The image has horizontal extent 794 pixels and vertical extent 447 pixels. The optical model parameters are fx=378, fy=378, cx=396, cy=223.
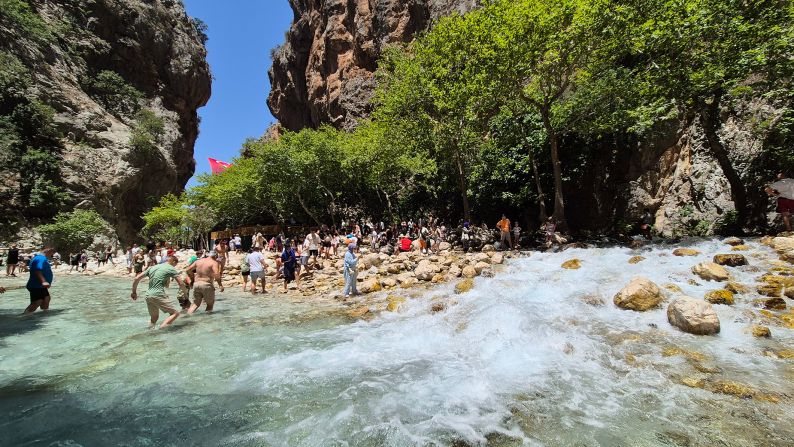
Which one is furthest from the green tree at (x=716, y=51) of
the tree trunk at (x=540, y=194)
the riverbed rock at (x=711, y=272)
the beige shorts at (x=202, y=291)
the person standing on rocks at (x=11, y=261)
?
the person standing on rocks at (x=11, y=261)

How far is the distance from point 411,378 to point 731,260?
356 inches

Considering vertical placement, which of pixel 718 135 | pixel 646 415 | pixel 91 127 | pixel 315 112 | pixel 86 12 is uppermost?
pixel 86 12

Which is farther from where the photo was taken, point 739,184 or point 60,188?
point 60,188

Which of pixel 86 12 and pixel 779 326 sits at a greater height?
pixel 86 12

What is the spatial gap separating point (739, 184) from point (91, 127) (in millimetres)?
Result: 47730

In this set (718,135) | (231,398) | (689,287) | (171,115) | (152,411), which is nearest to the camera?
(152,411)

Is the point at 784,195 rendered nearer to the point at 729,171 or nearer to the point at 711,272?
the point at 729,171

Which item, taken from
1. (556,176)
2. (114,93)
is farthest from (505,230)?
(114,93)

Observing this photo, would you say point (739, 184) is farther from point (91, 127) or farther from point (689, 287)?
point (91, 127)

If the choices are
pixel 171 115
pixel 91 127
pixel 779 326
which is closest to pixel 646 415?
pixel 779 326

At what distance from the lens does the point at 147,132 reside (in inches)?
1630

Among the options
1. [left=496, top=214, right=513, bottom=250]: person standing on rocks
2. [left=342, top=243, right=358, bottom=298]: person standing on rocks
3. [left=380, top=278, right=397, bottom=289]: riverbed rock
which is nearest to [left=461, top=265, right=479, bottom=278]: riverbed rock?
[left=380, top=278, right=397, bottom=289]: riverbed rock

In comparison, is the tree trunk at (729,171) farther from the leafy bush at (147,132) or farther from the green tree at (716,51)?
the leafy bush at (147,132)

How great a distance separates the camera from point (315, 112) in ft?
163
